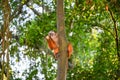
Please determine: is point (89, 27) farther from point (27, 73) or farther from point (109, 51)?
point (27, 73)

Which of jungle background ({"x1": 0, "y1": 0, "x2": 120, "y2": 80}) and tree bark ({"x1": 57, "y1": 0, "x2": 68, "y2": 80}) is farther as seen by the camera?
jungle background ({"x1": 0, "y1": 0, "x2": 120, "y2": 80})

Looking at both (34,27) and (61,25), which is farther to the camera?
(34,27)

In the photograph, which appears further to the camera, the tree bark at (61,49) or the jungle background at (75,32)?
the jungle background at (75,32)

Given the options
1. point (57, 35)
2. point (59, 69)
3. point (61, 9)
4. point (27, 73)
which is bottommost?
point (27, 73)

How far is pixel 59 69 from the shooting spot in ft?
5.11

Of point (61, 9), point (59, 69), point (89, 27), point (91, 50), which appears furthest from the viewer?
point (91, 50)

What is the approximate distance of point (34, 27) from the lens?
6.30 meters

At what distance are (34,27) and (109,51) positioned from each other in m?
1.54

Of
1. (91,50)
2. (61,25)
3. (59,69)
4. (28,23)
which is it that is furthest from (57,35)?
(91,50)

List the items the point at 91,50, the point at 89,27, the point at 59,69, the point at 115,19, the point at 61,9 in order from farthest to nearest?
the point at 91,50
the point at 89,27
the point at 115,19
the point at 61,9
the point at 59,69

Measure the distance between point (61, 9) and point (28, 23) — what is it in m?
5.06

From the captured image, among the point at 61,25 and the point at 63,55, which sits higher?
the point at 61,25

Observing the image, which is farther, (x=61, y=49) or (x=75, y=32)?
(x=75, y=32)

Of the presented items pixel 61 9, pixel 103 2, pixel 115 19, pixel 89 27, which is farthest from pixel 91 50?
pixel 61 9
